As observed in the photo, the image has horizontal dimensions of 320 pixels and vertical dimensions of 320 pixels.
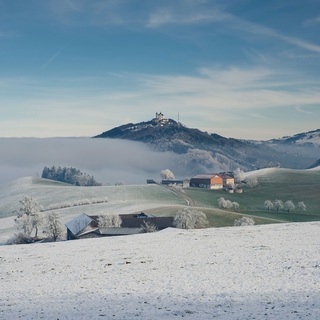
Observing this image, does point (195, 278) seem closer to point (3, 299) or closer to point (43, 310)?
point (43, 310)

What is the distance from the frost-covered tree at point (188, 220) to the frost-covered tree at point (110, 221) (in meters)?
14.4

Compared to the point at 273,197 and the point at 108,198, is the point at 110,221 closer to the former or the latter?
the point at 108,198

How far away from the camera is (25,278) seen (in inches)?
1362

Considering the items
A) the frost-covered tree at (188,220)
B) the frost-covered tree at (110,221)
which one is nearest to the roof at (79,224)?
the frost-covered tree at (110,221)

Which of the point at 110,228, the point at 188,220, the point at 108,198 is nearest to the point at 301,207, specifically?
the point at 188,220

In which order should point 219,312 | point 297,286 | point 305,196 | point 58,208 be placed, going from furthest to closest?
point 305,196
point 58,208
point 297,286
point 219,312

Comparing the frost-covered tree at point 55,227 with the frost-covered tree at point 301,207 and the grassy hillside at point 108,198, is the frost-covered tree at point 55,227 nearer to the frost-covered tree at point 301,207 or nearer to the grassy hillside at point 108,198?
the grassy hillside at point 108,198

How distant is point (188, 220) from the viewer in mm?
93750

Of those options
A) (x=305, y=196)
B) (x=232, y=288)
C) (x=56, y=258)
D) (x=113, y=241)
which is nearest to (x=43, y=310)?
(x=232, y=288)

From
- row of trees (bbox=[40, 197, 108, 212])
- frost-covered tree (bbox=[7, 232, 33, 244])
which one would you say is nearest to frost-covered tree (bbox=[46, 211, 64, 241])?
frost-covered tree (bbox=[7, 232, 33, 244])

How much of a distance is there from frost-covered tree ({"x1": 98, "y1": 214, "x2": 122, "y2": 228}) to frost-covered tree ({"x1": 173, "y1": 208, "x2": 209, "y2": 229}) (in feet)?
47.4

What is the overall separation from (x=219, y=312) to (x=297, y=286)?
23.6 feet

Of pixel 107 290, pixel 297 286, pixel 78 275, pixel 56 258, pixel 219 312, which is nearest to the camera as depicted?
pixel 219 312

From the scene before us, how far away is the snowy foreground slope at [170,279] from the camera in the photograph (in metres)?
23.0
